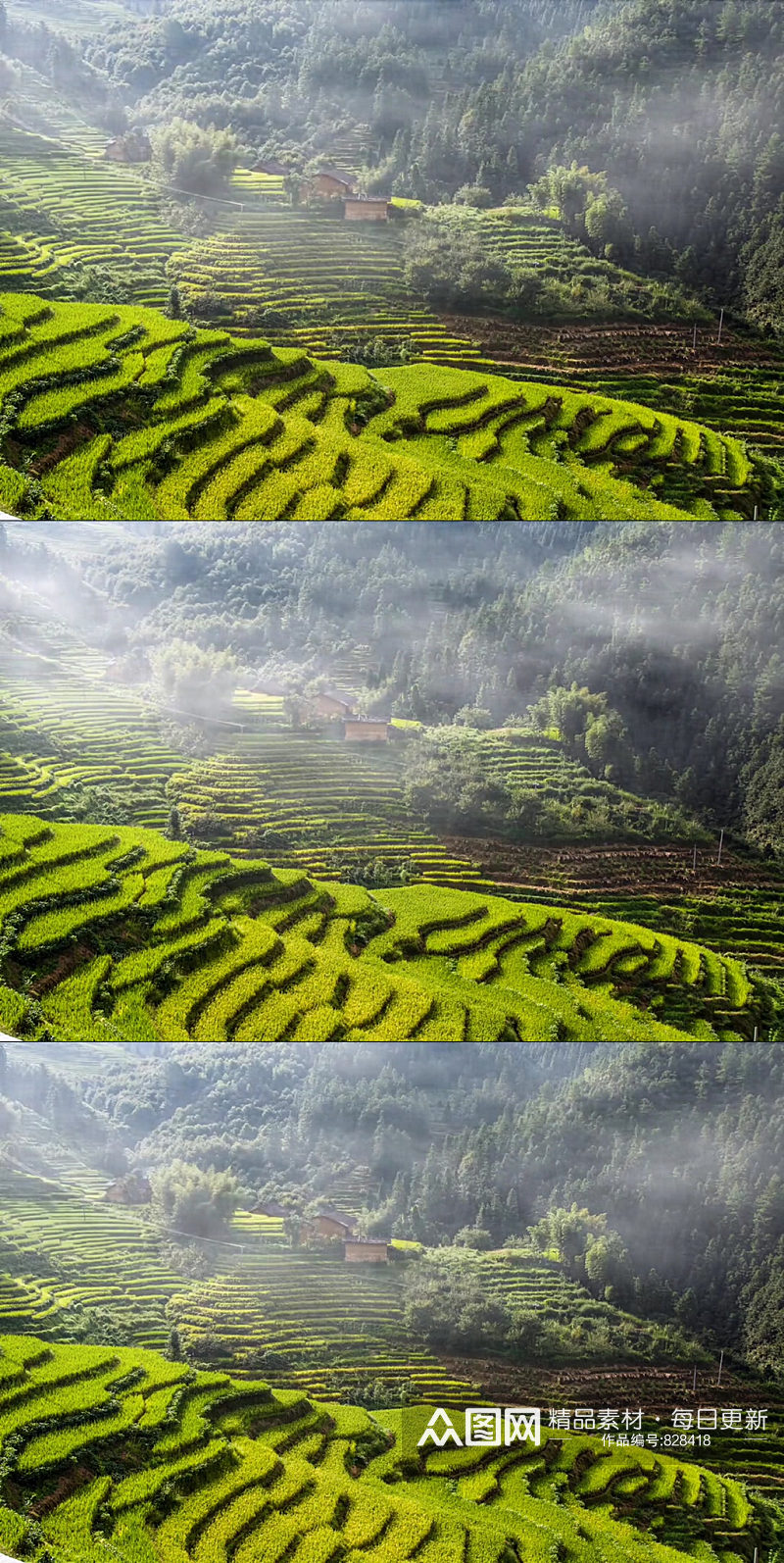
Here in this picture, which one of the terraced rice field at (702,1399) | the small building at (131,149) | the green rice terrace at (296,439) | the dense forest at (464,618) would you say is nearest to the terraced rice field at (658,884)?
the dense forest at (464,618)

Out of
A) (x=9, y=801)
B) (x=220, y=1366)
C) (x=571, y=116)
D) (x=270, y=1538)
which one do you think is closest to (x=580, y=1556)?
(x=270, y=1538)

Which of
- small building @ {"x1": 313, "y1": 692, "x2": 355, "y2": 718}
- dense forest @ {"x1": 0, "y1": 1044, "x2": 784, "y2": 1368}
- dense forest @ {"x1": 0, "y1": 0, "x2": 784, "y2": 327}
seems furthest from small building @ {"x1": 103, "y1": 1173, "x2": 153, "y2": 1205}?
dense forest @ {"x1": 0, "y1": 0, "x2": 784, "y2": 327}

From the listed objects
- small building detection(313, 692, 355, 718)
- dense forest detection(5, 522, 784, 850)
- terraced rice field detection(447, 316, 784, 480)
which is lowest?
small building detection(313, 692, 355, 718)

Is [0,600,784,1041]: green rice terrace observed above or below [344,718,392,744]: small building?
below

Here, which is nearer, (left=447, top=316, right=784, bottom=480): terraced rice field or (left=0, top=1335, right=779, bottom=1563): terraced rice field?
(left=0, top=1335, right=779, bottom=1563): terraced rice field

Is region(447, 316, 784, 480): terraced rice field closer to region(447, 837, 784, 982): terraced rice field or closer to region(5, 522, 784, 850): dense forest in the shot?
region(5, 522, 784, 850): dense forest

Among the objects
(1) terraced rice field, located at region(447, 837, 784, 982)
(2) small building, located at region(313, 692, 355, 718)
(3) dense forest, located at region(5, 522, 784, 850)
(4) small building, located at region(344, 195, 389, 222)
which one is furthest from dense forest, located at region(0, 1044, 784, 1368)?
(4) small building, located at region(344, 195, 389, 222)

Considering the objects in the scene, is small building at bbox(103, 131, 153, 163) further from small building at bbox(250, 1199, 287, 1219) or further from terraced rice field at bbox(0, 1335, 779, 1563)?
terraced rice field at bbox(0, 1335, 779, 1563)
